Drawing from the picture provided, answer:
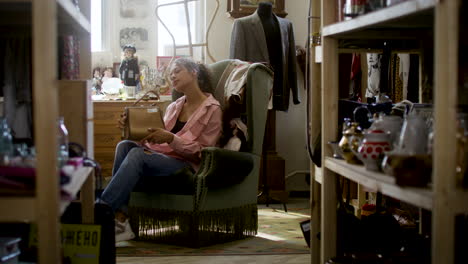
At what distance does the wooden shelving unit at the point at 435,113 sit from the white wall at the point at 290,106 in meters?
3.15

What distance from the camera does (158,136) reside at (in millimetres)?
3697

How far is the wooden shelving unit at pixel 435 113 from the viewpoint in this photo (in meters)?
1.41

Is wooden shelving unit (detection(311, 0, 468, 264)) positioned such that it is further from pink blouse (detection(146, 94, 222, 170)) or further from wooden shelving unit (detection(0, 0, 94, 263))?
pink blouse (detection(146, 94, 222, 170))

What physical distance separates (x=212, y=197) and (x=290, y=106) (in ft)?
7.15

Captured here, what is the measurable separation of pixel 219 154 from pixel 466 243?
1792 millimetres

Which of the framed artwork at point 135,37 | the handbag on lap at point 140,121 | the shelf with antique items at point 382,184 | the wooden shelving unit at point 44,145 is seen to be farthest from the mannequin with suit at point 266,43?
the wooden shelving unit at point 44,145

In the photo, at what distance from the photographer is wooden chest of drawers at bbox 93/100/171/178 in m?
5.08

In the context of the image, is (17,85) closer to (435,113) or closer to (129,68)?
(435,113)

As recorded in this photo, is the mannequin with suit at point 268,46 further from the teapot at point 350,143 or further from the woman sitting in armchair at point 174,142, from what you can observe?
the teapot at point 350,143

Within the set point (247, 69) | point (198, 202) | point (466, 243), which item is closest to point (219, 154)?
point (198, 202)

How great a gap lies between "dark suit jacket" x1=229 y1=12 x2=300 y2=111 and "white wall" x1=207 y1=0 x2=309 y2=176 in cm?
45

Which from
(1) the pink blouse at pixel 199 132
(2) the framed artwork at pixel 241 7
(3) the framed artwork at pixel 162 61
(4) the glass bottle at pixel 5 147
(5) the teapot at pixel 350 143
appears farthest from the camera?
(3) the framed artwork at pixel 162 61

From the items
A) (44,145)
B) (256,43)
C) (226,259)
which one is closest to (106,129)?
(256,43)

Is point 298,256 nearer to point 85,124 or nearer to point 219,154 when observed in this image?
point 219,154
